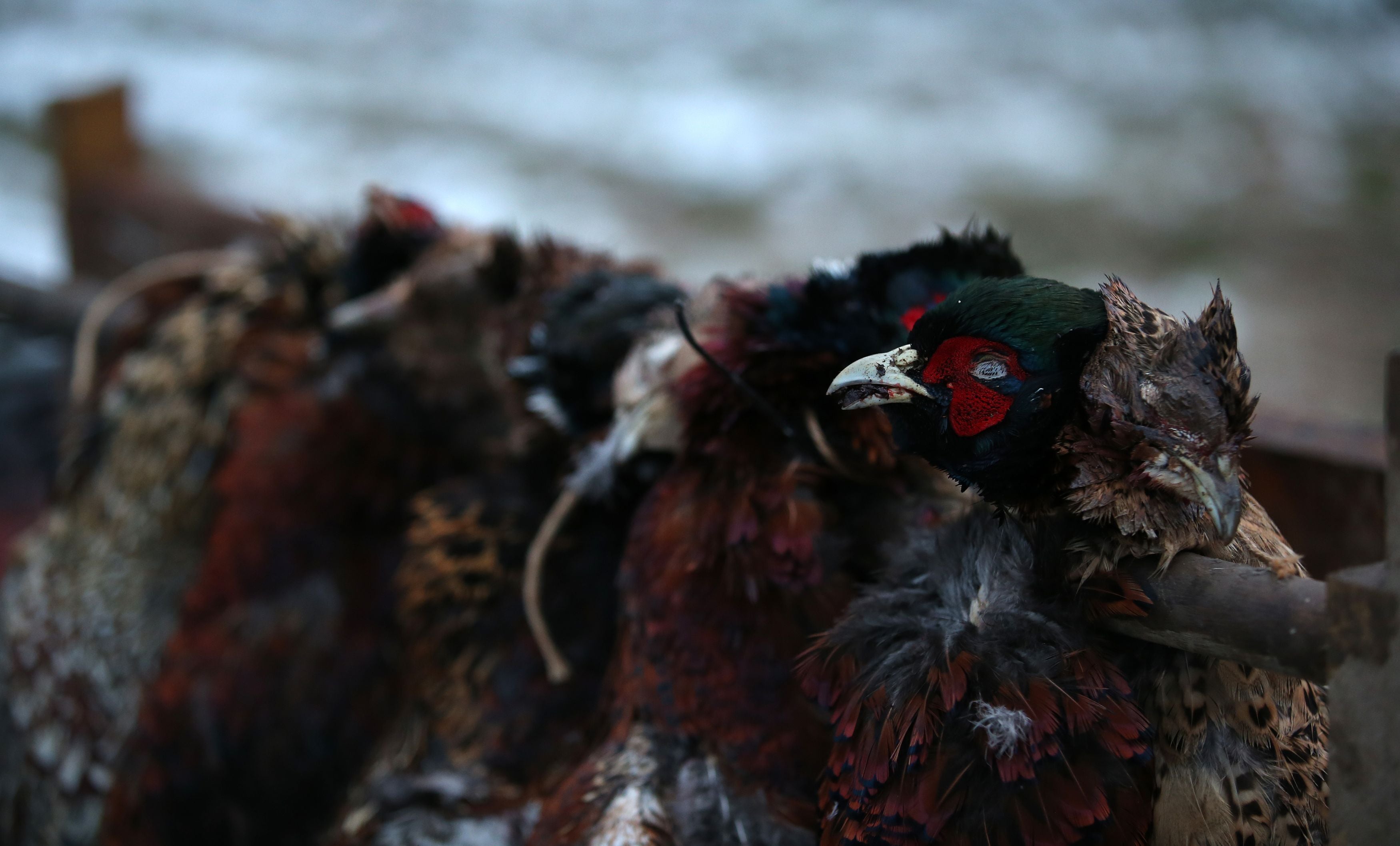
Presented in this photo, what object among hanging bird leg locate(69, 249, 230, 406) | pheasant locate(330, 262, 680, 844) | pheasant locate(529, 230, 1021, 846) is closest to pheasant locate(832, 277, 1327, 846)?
pheasant locate(529, 230, 1021, 846)

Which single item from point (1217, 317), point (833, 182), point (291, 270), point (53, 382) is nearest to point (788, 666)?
point (1217, 317)

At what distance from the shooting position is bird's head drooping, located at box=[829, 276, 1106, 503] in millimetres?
891

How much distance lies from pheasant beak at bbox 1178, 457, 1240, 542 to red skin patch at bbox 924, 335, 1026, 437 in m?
0.14

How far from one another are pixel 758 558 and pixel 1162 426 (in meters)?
0.52

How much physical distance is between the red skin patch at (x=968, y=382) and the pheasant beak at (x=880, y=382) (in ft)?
0.06

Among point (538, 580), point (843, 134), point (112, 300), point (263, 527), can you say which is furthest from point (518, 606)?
point (843, 134)

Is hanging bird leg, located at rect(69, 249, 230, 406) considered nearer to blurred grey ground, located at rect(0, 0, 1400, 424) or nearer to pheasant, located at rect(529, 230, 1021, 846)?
blurred grey ground, located at rect(0, 0, 1400, 424)

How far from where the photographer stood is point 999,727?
36.0 inches

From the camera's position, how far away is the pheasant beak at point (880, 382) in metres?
0.95

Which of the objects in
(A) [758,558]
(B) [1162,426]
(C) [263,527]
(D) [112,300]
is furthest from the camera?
(D) [112,300]

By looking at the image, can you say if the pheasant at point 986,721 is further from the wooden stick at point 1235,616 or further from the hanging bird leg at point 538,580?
the hanging bird leg at point 538,580

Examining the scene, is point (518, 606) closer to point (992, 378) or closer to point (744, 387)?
point (744, 387)

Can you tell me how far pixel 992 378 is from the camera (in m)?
0.90

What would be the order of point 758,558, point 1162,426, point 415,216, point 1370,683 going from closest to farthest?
1. point 1370,683
2. point 1162,426
3. point 758,558
4. point 415,216
